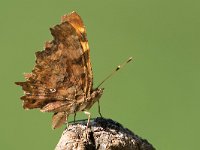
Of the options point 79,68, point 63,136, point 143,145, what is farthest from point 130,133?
point 79,68

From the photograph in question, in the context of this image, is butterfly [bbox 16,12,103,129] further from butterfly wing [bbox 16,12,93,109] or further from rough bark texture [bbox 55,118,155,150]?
rough bark texture [bbox 55,118,155,150]

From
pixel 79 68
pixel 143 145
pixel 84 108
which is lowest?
pixel 143 145

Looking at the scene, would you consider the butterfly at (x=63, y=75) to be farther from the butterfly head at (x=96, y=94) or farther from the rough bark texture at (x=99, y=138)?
the rough bark texture at (x=99, y=138)

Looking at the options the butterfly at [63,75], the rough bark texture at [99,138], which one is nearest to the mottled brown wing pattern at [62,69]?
the butterfly at [63,75]

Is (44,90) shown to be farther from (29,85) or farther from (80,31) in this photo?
(80,31)

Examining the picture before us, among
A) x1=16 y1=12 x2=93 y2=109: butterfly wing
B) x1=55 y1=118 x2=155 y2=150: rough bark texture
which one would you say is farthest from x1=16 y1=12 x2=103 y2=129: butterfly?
x1=55 y1=118 x2=155 y2=150: rough bark texture

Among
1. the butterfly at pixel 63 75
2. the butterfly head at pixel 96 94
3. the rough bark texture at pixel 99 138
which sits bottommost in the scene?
the rough bark texture at pixel 99 138
